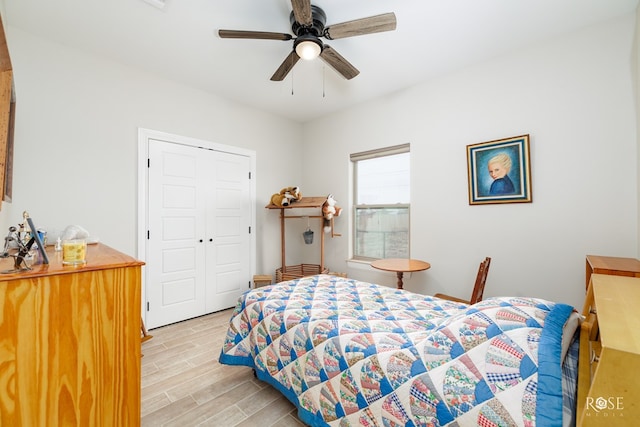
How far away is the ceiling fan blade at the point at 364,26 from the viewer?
5.80 ft

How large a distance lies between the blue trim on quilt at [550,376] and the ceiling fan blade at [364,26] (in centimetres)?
192

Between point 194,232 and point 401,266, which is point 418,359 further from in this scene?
point 194,232

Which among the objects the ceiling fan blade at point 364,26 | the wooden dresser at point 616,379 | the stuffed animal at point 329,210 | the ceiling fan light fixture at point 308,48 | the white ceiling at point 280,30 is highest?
the white ceiling at point 280,30

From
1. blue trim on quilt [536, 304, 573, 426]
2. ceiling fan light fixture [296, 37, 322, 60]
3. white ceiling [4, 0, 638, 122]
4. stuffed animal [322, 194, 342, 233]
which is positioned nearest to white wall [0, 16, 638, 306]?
white ceiling [4, 0, 638, 122]

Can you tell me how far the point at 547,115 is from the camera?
2.36m

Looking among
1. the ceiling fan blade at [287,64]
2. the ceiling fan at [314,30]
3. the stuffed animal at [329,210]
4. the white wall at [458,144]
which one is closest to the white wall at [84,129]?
the white wall at [458,144]

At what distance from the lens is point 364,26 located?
6.01 feet

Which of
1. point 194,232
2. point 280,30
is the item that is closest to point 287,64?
point 280,30

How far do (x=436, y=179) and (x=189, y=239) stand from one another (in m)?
3.04

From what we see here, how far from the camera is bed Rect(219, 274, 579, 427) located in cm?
91

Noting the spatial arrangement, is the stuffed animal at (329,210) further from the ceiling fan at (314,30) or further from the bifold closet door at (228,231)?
the ceiling fan at (314,30)

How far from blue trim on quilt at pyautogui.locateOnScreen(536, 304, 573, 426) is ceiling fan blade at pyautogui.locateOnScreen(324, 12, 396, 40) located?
6.28 feet

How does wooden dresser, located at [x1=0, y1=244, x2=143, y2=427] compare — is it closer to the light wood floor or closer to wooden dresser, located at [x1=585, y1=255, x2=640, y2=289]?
the light wood floor

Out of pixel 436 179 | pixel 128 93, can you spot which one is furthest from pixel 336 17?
pixel 128 93
